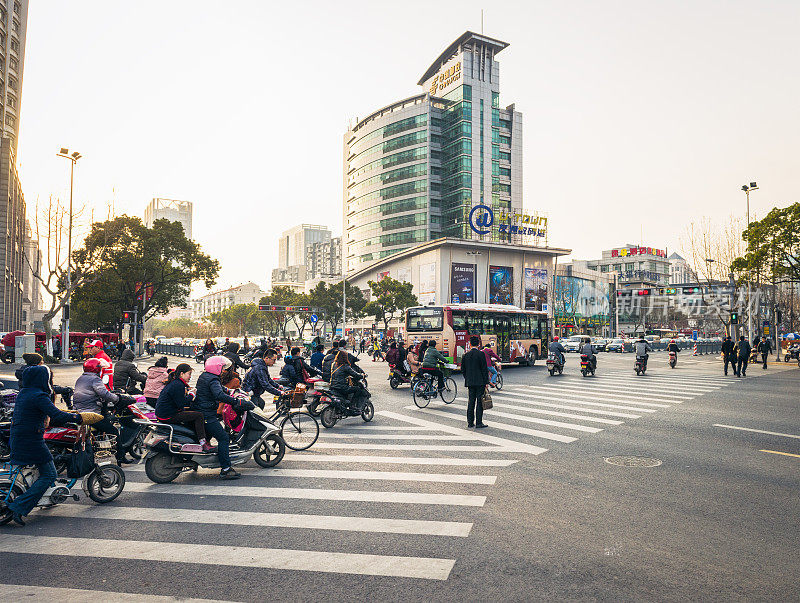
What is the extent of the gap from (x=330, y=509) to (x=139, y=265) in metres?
42.0

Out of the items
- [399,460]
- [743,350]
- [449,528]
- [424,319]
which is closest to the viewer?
[449,528]

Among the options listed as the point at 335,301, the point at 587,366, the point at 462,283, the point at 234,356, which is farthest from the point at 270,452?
the point at 335,301

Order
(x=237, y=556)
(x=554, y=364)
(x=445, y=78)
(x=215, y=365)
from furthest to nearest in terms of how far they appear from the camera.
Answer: (x=445, y=78) < (x=554, y=364) < (x=215, y=365) < (x=237, y=556)

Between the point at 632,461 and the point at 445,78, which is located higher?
Answer: the point at 445,78

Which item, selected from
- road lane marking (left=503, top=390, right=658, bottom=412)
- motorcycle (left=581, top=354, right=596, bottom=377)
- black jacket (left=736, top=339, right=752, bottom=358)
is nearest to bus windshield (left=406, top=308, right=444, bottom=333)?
motorcycle (left=581, top=354, right=596, bottom=377)

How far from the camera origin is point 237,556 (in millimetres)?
4871

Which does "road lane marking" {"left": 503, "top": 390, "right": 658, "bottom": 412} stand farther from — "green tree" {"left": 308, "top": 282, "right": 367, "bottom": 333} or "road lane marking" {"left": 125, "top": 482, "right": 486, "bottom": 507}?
"green tree" {"left": 308, "top": 282, "right": 367, "bottom": 333}

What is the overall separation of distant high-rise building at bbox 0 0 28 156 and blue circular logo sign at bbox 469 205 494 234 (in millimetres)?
50560

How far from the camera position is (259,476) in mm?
7801

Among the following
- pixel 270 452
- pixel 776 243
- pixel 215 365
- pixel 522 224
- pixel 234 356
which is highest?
pixel 522 224

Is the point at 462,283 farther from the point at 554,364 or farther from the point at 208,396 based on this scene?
the point at 208,396

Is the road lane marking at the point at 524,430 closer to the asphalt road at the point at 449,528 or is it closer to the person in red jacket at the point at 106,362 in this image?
the asphalt road at the point at 449,528

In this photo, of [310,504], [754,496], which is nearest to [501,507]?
[310,504]

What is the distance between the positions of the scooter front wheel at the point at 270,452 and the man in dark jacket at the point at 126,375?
416cm
